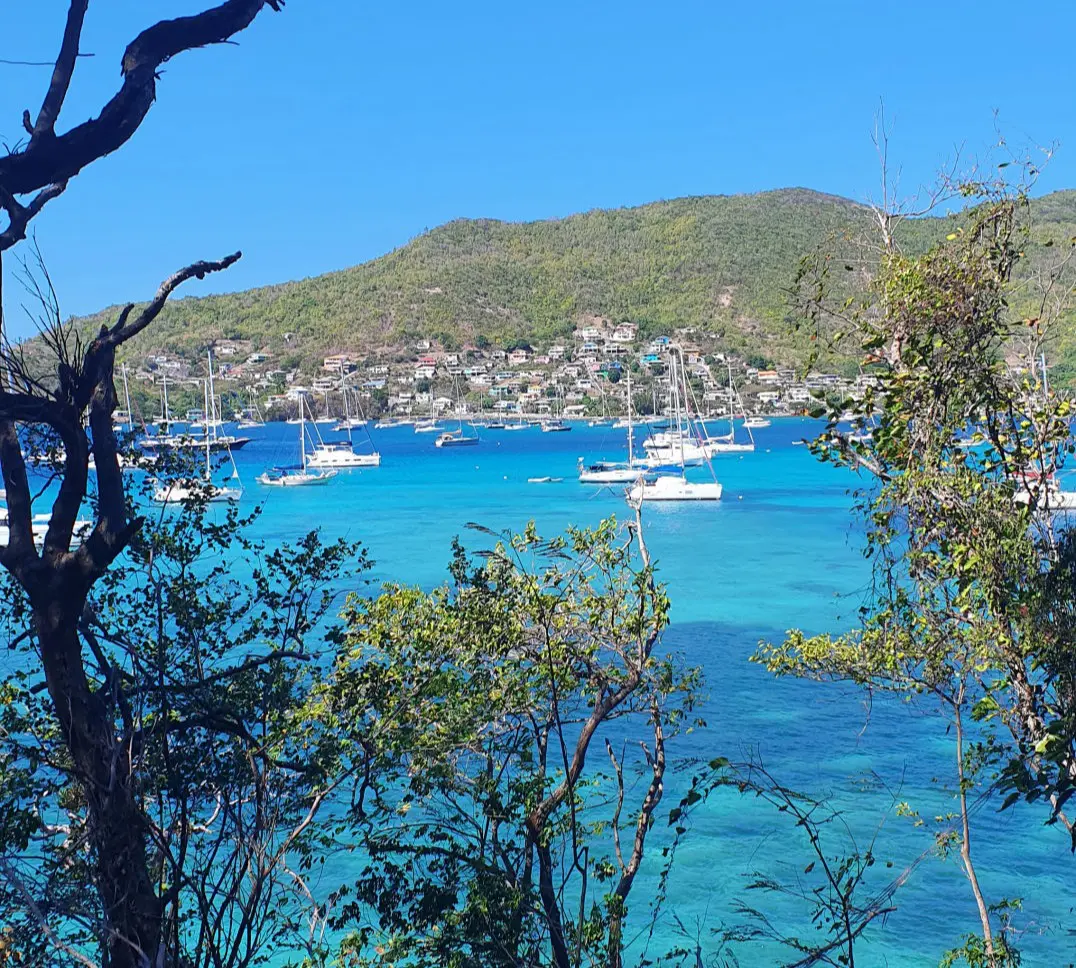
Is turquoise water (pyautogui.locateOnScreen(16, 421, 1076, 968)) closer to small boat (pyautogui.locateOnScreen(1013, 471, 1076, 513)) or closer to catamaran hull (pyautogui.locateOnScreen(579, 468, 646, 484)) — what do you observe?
small boat (pyautogui.locateOnScreen(1013, 471, 1076, 513))

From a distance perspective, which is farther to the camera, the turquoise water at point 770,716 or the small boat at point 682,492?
the small boat at point 682,492

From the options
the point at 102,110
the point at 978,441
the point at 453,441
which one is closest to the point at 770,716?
the point at 978,441

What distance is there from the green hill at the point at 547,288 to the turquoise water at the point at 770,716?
67.9 metres

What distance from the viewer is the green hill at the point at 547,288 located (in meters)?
120

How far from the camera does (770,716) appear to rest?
663 inches

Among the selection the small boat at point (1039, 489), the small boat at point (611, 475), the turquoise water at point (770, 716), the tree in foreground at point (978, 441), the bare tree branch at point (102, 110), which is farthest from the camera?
the small boat at point (611, 475)

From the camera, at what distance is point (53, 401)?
10.8ft

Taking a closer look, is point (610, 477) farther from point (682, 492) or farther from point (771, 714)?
point (771, 714)

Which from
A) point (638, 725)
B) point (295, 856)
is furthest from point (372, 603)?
point (638, 725)

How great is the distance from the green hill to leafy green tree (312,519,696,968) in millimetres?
105019

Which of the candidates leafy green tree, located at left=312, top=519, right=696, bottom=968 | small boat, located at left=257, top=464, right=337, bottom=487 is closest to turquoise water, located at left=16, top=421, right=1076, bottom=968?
small boat, located at left=257, top=464, right=337, bottom=487

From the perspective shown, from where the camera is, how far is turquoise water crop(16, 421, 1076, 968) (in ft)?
A: 36.7

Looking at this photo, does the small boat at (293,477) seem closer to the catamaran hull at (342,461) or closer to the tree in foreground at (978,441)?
the catamaran hull at (342,461)

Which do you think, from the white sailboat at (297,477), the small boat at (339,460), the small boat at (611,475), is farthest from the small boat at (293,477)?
the small boat at (611,475)
